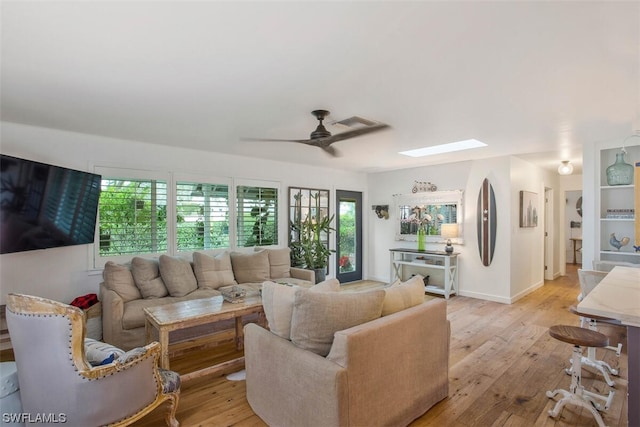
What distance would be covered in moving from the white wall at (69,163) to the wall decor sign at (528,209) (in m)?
3.62

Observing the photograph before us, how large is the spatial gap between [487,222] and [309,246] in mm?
2997

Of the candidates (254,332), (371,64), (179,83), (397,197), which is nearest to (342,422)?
(254,332)

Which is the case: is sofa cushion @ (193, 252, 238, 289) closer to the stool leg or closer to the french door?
the french door

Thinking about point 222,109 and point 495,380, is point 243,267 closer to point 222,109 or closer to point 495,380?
point 222,109

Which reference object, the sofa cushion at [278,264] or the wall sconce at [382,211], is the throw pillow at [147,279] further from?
the wall sconce at [382,211]

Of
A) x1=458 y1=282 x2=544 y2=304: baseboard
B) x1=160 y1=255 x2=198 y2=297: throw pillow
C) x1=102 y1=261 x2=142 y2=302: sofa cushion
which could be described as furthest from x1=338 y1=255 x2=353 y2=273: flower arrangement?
x1=102 y1=261 x2=142 y2=302: sofa cushion

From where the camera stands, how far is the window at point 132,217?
13.1 feet

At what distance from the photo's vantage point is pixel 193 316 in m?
2.57

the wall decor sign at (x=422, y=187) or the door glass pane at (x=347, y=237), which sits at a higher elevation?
the wall decor sign at (x=422, y=187)

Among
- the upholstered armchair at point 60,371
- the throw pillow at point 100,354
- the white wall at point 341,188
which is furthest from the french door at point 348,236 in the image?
the upholstered armchair at point 60,371

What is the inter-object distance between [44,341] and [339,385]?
1.55 m

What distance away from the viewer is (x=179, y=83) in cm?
238

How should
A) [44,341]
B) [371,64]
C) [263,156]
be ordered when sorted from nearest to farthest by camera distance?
[44,341]
[371,64]
[263,156]

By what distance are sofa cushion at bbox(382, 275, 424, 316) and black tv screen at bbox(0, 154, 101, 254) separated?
10.4ft
